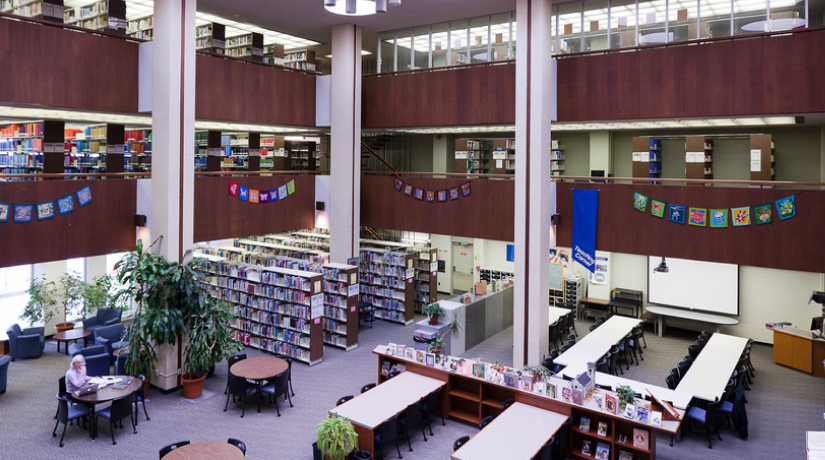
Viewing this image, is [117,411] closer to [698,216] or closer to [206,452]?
[206,452]

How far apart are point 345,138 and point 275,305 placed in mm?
4242

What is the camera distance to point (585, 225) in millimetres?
10773

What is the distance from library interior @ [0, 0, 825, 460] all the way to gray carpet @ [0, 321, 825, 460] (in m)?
0.06

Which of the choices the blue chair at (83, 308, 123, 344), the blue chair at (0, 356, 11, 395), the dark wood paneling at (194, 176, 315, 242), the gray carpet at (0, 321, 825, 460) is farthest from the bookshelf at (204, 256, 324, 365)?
the blue chair at (0, 356, 11, 395)

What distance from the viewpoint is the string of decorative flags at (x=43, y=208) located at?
28.7 feet

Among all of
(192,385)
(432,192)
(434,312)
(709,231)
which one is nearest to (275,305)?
(192,385)

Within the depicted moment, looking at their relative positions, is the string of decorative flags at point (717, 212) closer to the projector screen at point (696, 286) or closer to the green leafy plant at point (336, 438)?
the projector screen at point (696, 286)

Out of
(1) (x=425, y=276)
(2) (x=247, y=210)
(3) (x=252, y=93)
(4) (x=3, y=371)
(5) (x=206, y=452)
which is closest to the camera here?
(5) (x=206, y=452)

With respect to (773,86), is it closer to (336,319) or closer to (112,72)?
(336,319)

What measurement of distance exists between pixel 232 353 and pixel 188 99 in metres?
4.70

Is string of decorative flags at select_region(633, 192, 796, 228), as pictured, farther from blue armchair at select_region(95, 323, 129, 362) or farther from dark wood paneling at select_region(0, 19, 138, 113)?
blue armchair at select_region(95, 323, 129, 362)

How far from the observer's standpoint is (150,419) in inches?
350

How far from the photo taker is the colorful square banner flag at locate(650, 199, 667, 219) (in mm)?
9958

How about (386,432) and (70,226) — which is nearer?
(386,432)
